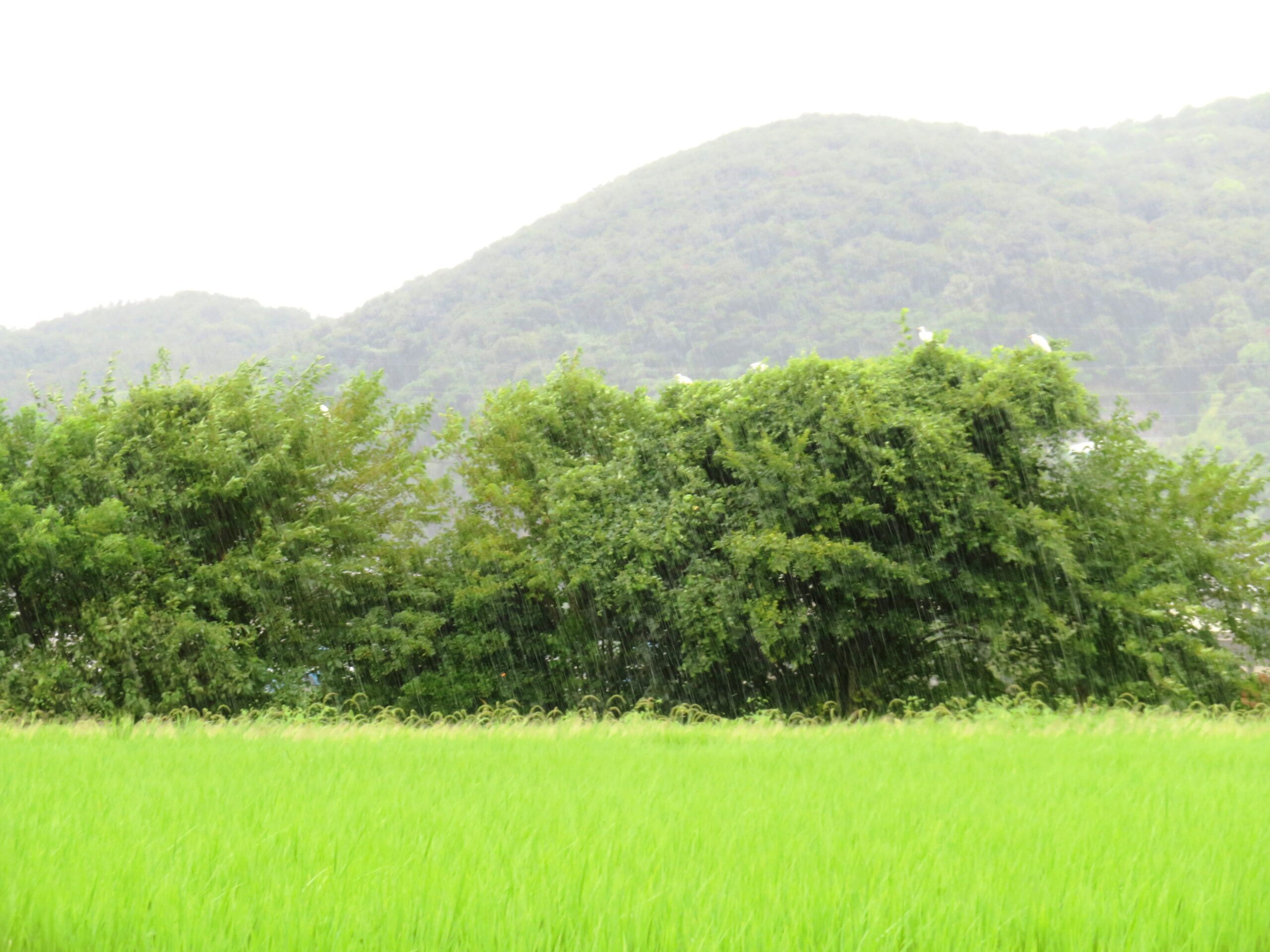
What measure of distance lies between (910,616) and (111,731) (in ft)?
42.1

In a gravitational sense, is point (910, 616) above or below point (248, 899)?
below

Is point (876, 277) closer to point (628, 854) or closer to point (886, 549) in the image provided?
point (886, 549)

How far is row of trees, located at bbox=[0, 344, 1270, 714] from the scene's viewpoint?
14.9 metres

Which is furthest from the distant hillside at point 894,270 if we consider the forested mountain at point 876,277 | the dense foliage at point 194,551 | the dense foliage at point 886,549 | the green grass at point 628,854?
the green grass at point 628,854

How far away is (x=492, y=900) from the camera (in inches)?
92.1

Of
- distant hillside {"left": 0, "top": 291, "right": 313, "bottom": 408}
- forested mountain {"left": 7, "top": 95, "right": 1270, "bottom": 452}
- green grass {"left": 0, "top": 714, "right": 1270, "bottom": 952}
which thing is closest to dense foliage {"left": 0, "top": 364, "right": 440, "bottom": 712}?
green grass {"left": 0, "top": 714, "right": 1270, "bottom": 952}

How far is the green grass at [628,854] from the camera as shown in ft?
7.14

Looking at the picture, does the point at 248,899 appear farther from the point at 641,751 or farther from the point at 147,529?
the point at 147,529

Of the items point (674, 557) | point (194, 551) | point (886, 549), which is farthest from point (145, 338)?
point (886, 549)

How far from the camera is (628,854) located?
2957mm

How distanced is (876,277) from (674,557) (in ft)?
269

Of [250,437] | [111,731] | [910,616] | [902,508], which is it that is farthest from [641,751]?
[250,437]

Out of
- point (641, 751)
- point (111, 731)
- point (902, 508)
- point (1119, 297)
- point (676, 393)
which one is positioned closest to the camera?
point (641, 751)

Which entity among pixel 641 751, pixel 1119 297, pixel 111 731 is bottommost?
pixel 1119 297
